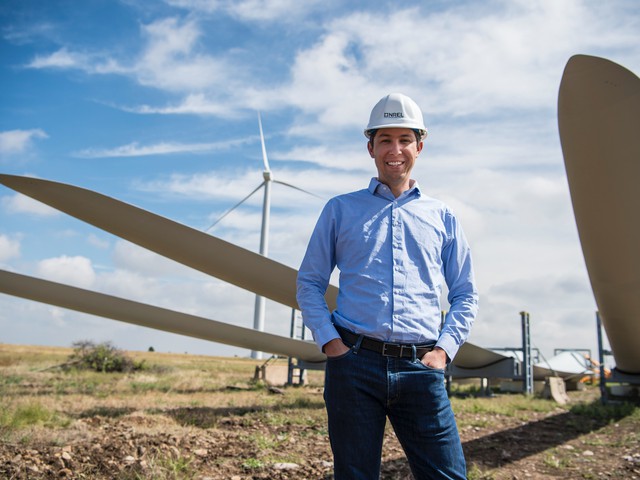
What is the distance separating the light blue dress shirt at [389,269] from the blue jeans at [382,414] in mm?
98

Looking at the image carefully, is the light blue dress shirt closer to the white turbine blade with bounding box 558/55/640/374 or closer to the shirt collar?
the shirt collar

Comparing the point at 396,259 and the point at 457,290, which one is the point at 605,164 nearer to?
the point at 457,290

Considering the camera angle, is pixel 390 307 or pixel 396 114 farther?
pixel 396 114

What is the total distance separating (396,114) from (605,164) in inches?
142

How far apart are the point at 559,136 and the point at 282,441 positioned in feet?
12.3

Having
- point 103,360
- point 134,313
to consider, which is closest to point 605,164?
point 134,313

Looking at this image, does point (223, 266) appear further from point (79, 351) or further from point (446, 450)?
point (79, 351)

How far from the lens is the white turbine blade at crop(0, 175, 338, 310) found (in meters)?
4.75

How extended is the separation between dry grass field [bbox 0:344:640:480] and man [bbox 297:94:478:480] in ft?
6.91

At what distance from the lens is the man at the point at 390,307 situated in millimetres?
1669

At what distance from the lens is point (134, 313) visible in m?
7.91

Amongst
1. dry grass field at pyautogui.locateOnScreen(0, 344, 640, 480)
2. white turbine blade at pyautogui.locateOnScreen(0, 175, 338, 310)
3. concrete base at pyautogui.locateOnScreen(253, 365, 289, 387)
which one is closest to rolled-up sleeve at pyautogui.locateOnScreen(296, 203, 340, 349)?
dry grass field at pyautogui.locateOnScreen(0, 344, 640, 480)

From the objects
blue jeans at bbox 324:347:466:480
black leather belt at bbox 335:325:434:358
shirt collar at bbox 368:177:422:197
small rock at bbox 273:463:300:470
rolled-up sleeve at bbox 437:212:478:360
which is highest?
shirt collar at bbox 368:177:422:197

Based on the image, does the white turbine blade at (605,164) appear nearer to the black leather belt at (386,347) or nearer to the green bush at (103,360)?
the black leather belt at (386,347)
